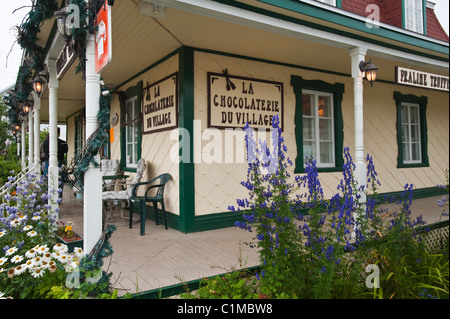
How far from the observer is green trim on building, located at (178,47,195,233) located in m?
4.84

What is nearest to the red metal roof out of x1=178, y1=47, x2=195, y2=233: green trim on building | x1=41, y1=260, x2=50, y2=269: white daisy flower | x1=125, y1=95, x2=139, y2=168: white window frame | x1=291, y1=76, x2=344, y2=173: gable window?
x1=291, y1=76, x2=344, y2=173: gable window

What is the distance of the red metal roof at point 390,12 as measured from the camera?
21.4 ft

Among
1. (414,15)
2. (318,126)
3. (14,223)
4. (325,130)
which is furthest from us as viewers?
(414,15)

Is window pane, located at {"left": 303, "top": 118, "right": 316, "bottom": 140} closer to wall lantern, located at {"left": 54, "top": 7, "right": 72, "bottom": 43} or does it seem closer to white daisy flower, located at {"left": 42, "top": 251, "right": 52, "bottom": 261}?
wall lantern, located at {"left": 54, "top": 7, "right": 72, "bottom": 43}

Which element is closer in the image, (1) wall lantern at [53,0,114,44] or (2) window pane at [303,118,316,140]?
(1) wall lantern at [53,0,114,44]

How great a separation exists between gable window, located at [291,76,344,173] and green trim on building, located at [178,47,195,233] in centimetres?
228

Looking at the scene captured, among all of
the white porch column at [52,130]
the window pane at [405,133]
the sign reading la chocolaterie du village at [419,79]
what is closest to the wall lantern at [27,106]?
the white porch column at [52,130]

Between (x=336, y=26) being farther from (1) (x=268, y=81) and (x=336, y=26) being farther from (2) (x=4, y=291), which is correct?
(2) (x=4, y=291)

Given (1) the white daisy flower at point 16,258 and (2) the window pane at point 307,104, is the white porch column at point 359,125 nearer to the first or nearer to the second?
(2) the window pane at point 307,104

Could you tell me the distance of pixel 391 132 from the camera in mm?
7863

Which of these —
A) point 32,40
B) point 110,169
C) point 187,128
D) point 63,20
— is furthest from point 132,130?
point 63,20

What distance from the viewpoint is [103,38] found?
7.86 ft

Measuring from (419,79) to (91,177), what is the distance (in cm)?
502

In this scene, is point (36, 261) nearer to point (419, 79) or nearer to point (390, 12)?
point (419, 79)
